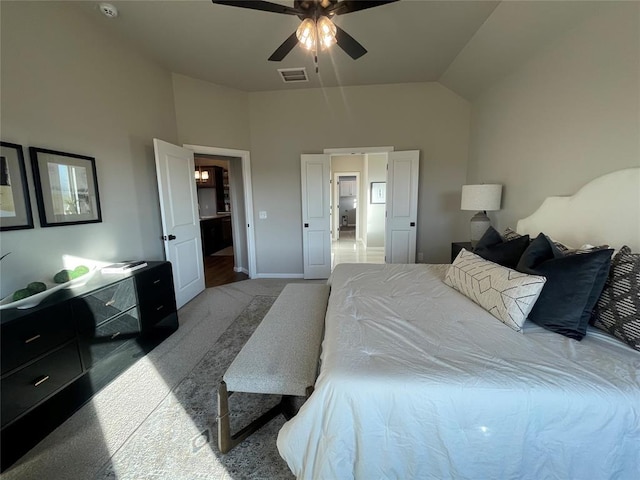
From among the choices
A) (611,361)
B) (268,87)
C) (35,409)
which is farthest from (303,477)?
(268,87)

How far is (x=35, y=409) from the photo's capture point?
1.54 metres

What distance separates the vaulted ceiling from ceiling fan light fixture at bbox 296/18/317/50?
60cm

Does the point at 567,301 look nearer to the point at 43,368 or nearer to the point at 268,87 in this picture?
the point at 43,368

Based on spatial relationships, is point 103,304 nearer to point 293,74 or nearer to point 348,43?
point 348,43

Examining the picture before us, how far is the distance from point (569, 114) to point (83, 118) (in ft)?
13.2

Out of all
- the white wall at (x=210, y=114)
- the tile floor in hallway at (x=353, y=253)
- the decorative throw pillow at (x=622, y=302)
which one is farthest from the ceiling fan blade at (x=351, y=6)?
the tile floor in hallway at (x=353, y=253)

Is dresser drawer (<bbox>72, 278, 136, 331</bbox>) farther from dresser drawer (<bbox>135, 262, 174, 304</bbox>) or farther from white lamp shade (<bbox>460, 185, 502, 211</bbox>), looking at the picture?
white lamp shade (<bbox>460, 185, 502, 211</bbox>)

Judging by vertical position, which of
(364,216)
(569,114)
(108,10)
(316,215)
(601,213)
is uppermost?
(108,10)

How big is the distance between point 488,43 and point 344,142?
2.07m

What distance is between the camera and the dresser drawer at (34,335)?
1421 mm

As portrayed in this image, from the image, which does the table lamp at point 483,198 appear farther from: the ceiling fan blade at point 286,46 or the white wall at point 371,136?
the ceiling fan blade at point 286,46

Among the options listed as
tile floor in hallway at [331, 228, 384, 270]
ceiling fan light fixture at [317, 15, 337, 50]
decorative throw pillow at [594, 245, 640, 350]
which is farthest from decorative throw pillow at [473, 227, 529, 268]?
tile floor in hallway at [331, 228, 384, 270]

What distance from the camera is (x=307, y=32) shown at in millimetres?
1985

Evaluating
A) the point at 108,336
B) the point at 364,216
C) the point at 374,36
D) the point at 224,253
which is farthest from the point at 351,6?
the point at 364,216
